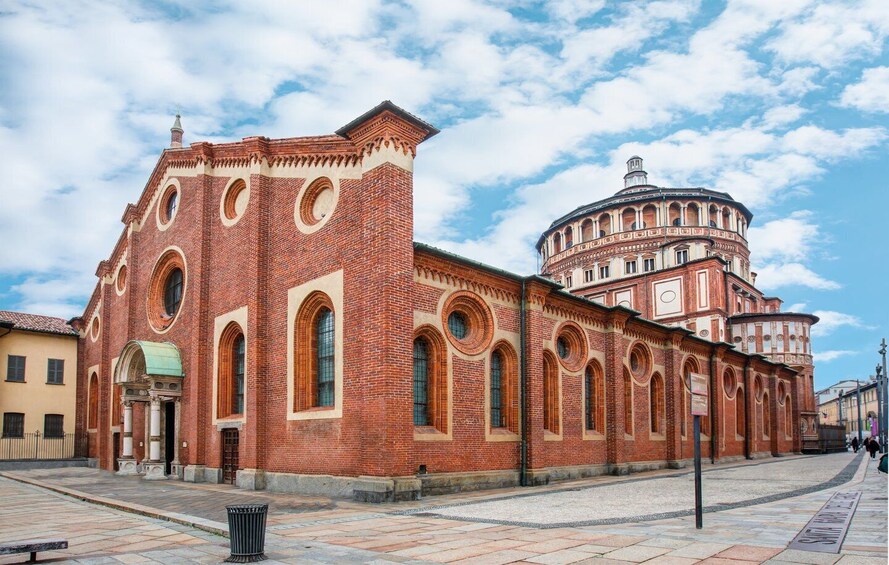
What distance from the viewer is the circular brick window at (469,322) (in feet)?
60.6

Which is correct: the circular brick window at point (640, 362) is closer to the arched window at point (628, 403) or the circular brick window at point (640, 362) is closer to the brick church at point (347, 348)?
the brick church at point (347, 348)

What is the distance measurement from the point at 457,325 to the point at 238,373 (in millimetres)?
7324

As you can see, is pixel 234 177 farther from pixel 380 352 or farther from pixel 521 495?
pixel 521 495

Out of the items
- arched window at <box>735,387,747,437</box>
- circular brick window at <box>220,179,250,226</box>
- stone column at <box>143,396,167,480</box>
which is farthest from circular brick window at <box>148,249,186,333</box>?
arched window at <box>735,387,747,437</box>

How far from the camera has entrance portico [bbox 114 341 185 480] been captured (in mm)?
21906

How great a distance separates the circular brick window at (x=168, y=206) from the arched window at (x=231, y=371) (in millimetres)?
6441

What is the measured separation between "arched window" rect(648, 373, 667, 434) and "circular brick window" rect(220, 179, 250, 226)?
17613 millimetres

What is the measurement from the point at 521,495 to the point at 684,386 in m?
16.1

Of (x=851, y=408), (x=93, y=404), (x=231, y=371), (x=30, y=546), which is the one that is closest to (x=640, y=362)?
(x=231, y=371)

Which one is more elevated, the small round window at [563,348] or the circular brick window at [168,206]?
the circular brick window at [168,206]

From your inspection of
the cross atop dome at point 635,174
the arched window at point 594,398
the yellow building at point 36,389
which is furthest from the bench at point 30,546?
the cross atop dome at point 635,174

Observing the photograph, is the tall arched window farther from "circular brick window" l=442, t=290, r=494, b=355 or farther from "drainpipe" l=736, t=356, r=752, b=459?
"drainpipe" l=736, t=356, r=752, b=459

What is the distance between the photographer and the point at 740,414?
37156mm

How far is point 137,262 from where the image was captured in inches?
1079
